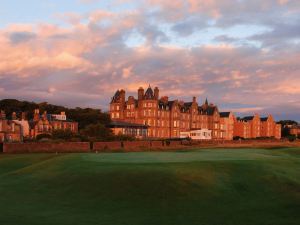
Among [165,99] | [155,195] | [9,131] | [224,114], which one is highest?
[165,99]

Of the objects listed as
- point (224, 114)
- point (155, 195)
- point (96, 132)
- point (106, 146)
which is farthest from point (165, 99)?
point (155, 195)

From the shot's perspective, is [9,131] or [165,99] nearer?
[9,131]

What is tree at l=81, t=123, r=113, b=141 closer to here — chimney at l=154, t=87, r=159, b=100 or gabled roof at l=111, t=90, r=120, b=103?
chimney at l=154, t=87, r=159, b=100

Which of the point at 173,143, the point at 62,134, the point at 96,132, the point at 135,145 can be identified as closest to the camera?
the point at 135,145

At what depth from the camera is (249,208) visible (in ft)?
63.4

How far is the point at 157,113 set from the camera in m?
130

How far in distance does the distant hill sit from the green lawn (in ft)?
280

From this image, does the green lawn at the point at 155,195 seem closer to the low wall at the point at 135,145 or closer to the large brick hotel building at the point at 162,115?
the low wall at the point at 135,145

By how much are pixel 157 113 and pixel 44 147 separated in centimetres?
6774

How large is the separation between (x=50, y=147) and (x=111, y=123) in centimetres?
4697

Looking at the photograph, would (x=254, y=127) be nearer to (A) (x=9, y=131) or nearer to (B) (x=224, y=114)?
(B) (x=224, y=114)

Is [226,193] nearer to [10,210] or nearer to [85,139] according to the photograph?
[10,210]

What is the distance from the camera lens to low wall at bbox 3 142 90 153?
61625mm

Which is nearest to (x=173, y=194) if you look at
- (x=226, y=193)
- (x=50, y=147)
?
(x=226, y=193)
